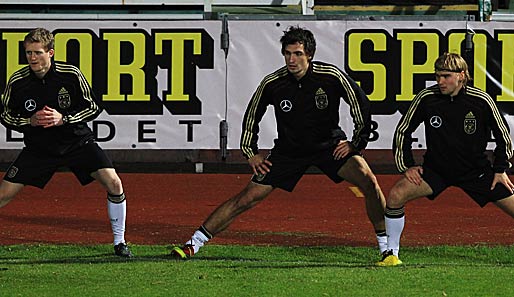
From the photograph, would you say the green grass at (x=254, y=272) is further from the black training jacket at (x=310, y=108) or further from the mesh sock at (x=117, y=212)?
the black training jacket at (x=310, y=108)

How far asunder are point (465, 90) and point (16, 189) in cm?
371

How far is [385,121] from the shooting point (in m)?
17.8

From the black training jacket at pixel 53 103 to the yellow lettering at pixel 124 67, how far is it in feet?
22.1

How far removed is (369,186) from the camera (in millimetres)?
10711

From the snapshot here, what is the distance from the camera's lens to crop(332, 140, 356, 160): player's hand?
10.7 meters

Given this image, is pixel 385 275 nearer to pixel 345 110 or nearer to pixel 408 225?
pixel 408 225

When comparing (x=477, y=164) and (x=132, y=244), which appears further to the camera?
(x=132, y=244)

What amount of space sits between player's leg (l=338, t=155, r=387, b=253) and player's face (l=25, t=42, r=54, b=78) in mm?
2508

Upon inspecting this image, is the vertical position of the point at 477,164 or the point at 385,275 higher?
the point at 477,164

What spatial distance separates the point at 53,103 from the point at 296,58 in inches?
79.0

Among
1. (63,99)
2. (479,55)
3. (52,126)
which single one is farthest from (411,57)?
(52,126)

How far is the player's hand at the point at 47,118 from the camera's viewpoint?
10.6 m

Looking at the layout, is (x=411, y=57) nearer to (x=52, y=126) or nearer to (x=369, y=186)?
(x=369, y=186)

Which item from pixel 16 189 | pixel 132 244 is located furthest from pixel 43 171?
pixel 132 244
